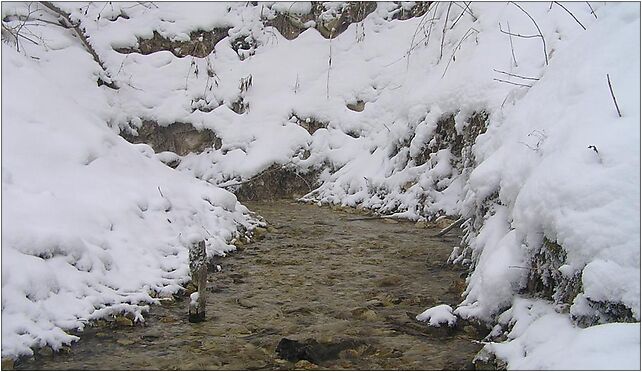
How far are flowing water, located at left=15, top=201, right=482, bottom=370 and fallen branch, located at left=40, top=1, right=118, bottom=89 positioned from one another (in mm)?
4803

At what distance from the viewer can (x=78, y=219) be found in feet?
11.0

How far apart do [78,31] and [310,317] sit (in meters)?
7.33

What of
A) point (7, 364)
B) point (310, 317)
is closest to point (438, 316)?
point (310, 317)

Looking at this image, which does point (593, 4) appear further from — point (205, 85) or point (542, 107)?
point (205, 85)

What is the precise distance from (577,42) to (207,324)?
2572 mm

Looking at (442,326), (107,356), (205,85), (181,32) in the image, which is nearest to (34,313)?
(107,356)

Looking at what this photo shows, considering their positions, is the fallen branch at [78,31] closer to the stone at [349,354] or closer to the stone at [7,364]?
the stone at [7,364]

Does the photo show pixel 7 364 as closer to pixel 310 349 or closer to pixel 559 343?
pixel 310 349

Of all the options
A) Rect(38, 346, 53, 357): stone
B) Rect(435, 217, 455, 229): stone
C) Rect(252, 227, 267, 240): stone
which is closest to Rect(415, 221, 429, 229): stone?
Rect(435, 217, 455, 229): stone

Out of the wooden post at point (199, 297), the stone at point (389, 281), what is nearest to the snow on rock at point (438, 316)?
the stone at point (389, 281)

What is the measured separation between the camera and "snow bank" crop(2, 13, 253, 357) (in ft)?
8.80

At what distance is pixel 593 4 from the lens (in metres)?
4.74

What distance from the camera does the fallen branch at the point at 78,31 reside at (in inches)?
329

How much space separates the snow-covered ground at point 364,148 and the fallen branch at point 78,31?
13 centimetres
